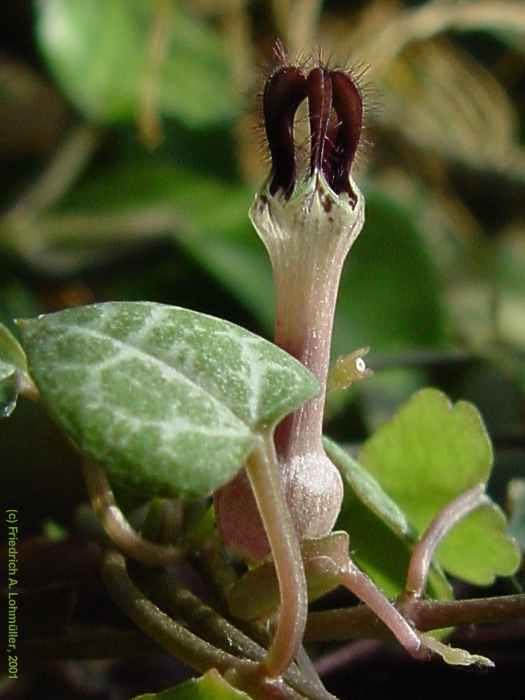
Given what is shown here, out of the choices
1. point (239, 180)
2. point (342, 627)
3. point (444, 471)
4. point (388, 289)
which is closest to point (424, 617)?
point (342, 627)

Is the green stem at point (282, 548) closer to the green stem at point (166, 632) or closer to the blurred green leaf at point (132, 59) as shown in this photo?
the green stem at point (166, 632)

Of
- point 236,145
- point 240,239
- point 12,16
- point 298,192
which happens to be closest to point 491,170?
point 236,145

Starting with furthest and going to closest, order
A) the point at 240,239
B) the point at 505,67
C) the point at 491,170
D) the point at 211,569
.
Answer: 1. the point at 505,67
2. the point at 491,170
3. the point at 240,239
4. the point at 211,569

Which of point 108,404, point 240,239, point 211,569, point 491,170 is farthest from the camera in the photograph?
point 491,170

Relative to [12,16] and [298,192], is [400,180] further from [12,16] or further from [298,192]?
[298,192]

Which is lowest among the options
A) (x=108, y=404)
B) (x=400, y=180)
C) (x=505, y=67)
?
(x=400, y=180)

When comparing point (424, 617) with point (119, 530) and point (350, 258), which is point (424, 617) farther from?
point (350, 258)
